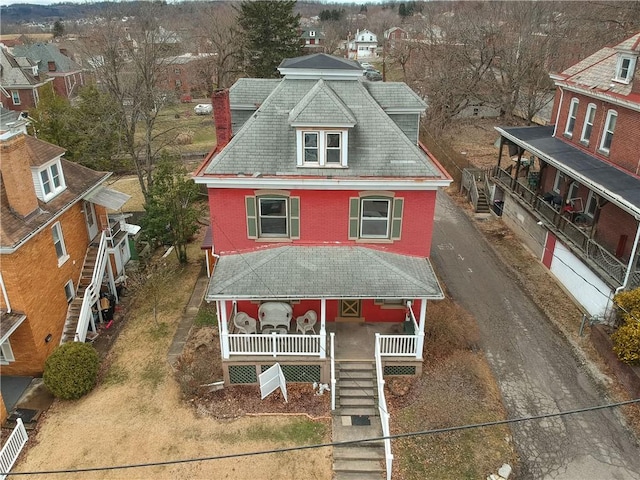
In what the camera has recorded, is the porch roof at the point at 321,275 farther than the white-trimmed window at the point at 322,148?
No

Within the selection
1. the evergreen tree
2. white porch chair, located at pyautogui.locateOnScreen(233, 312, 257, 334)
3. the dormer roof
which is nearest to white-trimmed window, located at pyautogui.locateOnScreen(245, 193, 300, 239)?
the dormer roof

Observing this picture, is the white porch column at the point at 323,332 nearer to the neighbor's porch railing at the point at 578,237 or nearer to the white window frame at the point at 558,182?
the neighbor's porch railing at the point at 578,237

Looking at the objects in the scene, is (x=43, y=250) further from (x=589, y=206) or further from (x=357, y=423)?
(x=589, y=206)

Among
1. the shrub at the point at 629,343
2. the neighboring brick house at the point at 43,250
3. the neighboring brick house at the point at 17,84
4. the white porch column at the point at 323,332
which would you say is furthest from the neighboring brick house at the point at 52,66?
the shrub at the point at 629,343

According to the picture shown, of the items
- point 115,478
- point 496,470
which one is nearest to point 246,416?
point 115,478

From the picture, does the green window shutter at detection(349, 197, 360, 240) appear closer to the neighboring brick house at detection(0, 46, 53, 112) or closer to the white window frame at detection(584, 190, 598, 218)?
the white window frame at detection(584, 190, 598, 218)

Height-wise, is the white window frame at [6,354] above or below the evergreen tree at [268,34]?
below

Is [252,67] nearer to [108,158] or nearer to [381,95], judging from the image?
[108,158]
